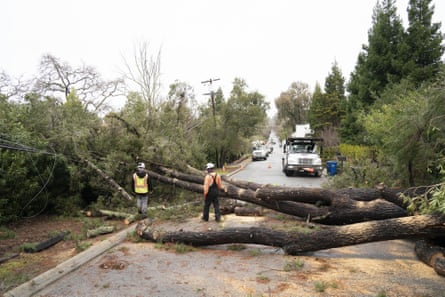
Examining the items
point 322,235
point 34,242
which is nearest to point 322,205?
point 322,235

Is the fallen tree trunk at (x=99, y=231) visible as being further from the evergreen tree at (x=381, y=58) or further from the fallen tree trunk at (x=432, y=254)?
the evergreen tree at (x=381, y=58)

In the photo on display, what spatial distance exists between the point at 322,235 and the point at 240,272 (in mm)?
1614

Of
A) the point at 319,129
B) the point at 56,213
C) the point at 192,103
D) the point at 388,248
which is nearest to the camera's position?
the point at 388,248

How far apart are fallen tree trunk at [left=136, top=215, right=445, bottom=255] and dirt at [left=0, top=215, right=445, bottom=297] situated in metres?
0.20

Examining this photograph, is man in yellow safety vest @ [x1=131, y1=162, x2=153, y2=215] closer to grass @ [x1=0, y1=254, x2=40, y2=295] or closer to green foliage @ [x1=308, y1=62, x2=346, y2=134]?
grass @ [x1=0, y1=254, x2=40, y2=295]

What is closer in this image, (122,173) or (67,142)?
(67,142)

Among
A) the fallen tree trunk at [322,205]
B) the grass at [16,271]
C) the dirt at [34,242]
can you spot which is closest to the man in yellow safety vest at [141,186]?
the dirt at [34,242]

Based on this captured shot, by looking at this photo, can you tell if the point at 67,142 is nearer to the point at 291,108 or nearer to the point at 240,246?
the point at 240,246

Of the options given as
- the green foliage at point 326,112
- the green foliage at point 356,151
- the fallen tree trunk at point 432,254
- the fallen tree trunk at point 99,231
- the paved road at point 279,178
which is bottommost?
the fallen tree trunk at point 99,231

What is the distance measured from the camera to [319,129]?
130 feet

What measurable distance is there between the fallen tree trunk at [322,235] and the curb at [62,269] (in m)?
0.92

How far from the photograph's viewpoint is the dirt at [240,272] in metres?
3.96

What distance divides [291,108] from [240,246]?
6771cm

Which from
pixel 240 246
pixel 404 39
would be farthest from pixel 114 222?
pixel 404 39
